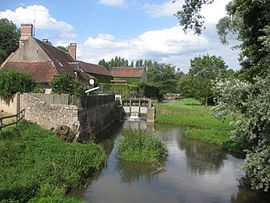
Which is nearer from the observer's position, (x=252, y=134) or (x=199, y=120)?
(x=252, y=134)

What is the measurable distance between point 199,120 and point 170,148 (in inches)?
573

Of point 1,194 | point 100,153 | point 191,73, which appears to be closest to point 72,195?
point 1,194

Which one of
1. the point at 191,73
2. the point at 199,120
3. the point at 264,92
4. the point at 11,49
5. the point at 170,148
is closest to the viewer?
the point at 264,92


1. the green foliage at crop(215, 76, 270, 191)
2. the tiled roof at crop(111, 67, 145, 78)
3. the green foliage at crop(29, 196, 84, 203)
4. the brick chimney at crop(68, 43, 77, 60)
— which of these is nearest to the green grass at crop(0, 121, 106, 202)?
the green foliage at crop(29, 196, 84, 203)

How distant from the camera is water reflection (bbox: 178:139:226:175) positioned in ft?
71.9

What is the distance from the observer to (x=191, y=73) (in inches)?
3497

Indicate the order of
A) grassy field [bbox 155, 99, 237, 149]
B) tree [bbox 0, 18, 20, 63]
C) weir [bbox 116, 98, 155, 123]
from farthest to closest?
1. tree [bbox 0, 18, 20, 63]
2. weir [bbox 116, 98, 155, 123]
3. grassy field [bbox 155, 99, 237, 149]

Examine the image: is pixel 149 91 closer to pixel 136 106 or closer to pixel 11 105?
pixel 136 106

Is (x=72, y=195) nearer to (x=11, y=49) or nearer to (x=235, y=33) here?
(x=235, y=33)

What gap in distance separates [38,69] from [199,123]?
18175mm

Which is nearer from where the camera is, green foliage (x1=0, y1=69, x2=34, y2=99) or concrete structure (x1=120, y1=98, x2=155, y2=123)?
green foliage (x1=0, y1=69, x2=34, y2=99)

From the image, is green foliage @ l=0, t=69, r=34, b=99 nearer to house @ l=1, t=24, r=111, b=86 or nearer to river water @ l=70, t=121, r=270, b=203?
river water @ l=70, t=121, r=270, b=203

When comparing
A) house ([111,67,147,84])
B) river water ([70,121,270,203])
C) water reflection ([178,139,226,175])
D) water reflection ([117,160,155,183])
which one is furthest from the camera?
house ([111,67,147,84])

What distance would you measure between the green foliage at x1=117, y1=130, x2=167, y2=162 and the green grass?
1.94m
